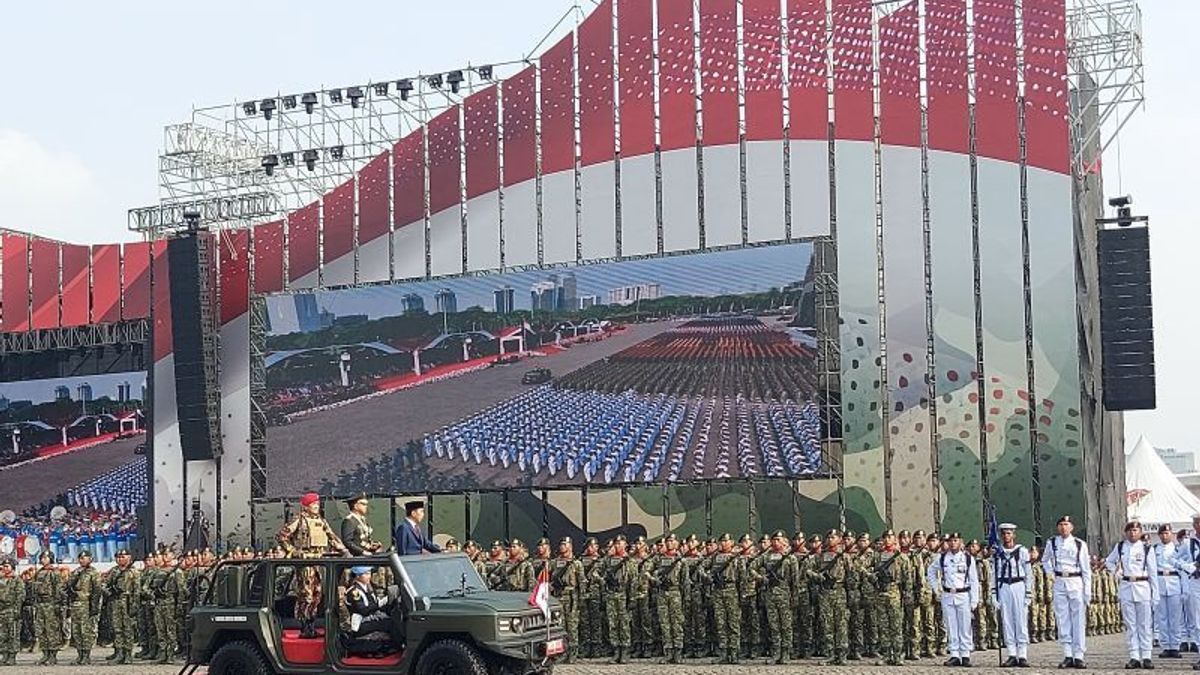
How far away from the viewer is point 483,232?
31125 mm

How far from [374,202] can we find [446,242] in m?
2.09

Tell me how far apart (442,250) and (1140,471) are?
26134 mm

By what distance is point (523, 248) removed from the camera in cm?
3062

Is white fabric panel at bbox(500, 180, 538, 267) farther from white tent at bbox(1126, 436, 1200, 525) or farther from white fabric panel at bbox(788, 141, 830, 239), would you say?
white tent at bbox(1126, 436, 1200, 525)

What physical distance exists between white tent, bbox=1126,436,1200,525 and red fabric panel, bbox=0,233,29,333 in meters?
30.4

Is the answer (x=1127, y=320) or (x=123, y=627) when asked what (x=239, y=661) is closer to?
(x=123, y=627)

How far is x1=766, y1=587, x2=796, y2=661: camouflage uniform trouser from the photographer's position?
17.5 metres

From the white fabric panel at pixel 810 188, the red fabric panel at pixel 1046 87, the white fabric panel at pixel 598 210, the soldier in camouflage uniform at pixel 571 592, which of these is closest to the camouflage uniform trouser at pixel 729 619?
the soldier in camouflage uniform at pixel 571 592

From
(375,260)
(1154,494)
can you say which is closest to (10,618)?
(375,260)

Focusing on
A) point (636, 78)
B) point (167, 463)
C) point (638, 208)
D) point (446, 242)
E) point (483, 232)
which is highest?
point (636, 78)

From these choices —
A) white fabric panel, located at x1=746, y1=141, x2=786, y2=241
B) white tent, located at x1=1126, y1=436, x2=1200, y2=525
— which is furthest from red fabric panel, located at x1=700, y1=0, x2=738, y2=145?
white tent, located at x1=1126, y1=436, x2=1200, y2=525

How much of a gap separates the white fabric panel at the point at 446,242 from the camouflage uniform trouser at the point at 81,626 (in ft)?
39.3

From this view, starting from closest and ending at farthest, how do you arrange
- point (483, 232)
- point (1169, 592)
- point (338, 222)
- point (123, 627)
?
1. point (1169, 592)
2. point (123, 627)
3. point (483, 232)
4. point (338, 222)

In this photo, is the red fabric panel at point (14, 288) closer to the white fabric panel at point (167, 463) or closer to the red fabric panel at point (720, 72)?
the white fabric panel at point (167, 463)
